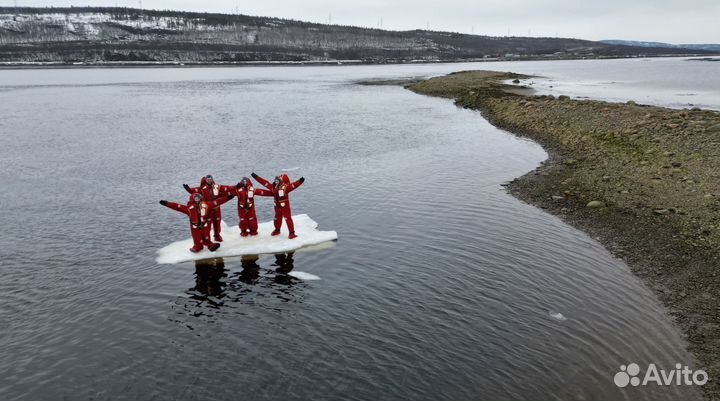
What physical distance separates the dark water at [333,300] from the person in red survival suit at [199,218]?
111 centimetres

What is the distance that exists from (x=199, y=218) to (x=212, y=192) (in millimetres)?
1055

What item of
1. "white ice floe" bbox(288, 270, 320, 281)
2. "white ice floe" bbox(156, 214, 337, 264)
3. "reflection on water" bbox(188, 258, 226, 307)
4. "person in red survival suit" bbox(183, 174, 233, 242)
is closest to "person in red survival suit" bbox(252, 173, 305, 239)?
"white ice floe" bbox(156, 214, 337, 264)

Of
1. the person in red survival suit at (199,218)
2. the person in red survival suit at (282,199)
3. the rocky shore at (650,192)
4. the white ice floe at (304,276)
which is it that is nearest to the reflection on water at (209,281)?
the person in red survival suit at (199,218)

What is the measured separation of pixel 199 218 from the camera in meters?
17.6

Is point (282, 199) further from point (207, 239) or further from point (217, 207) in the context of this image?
point (207, 239)

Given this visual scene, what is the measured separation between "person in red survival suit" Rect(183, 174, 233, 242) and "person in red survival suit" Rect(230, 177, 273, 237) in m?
0.42

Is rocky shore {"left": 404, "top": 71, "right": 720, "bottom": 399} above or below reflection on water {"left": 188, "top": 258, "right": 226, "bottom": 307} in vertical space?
above

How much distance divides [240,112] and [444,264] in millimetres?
45645

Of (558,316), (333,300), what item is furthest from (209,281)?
(558,316)

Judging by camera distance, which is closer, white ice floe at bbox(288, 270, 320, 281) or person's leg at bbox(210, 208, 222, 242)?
white ice floe at bbox(288, 270, 320, 281)

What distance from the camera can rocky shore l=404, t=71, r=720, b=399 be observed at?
14.1 m

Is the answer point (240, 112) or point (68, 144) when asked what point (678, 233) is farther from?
point (240, 112)

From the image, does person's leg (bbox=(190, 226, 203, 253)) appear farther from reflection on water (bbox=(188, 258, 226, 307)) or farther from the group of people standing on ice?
reflection on water (bbox=(188, 258, 226, 307))

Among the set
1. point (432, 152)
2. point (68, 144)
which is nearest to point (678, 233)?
point (432, 152)
